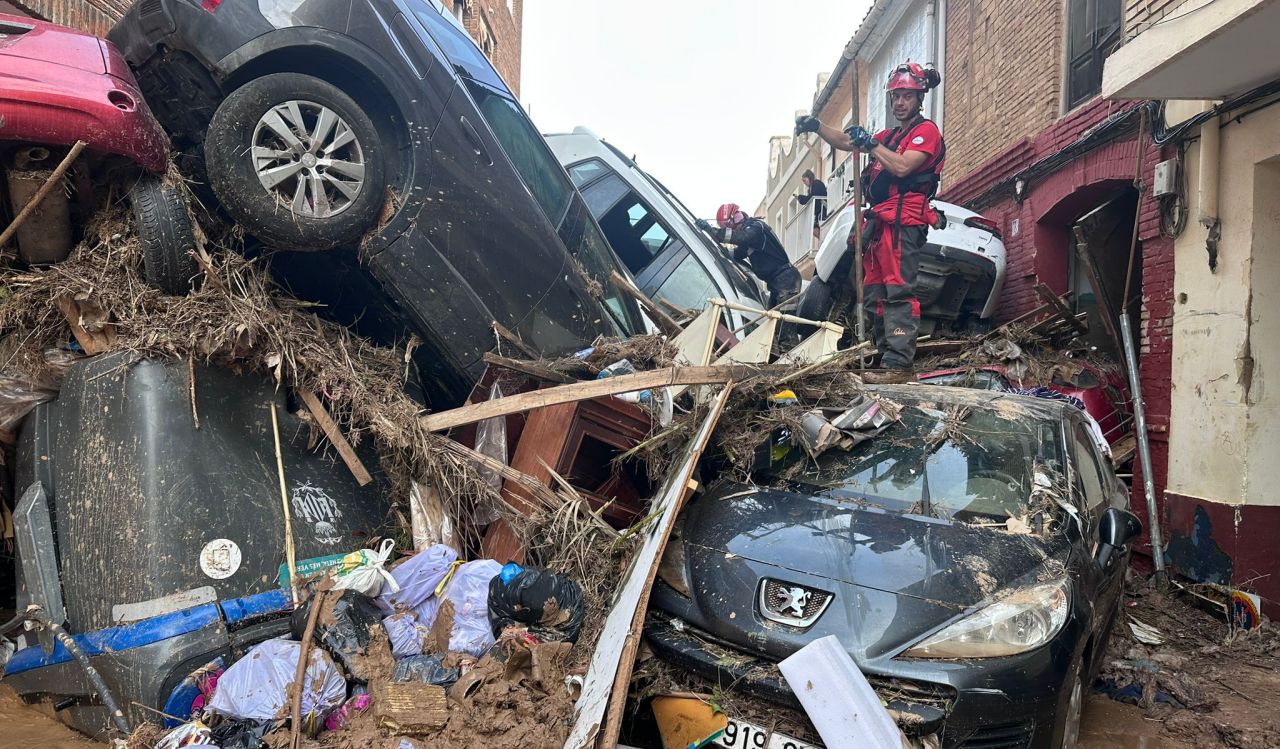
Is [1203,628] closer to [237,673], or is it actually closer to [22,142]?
[237,673]

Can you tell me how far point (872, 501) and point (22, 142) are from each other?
150 inches

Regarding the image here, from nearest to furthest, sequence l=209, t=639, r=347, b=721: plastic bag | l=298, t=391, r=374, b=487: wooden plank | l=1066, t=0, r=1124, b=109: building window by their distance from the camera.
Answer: l=209, t=639, r=347, b=721: plastic bag, l=298, t=391, r=374, b=487: wooden plank, l=1066, t=0, r=1124, b=109: building window

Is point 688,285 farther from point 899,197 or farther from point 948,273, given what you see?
point 948,273

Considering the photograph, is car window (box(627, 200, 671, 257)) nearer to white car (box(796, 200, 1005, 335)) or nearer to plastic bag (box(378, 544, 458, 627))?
white car (box(796, 200, 1005, 335))

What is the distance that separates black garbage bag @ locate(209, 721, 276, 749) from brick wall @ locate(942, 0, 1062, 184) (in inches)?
353

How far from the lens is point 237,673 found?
291 cm

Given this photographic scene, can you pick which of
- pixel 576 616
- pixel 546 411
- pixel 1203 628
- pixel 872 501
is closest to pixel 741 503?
pixel 872 501

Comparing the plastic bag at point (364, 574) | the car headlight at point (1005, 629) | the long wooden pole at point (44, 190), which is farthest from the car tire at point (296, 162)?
the car headlight at point (1005, 629)

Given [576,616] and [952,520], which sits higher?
[952,520]

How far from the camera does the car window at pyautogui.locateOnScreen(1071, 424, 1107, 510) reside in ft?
12.0

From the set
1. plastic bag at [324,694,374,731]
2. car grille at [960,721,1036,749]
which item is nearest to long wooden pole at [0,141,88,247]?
plastic bag at [324,694,374,731]

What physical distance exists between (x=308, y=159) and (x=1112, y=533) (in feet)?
13.0

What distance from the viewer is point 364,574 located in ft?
11.0

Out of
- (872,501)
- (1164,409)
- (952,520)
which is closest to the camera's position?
(952,520)
